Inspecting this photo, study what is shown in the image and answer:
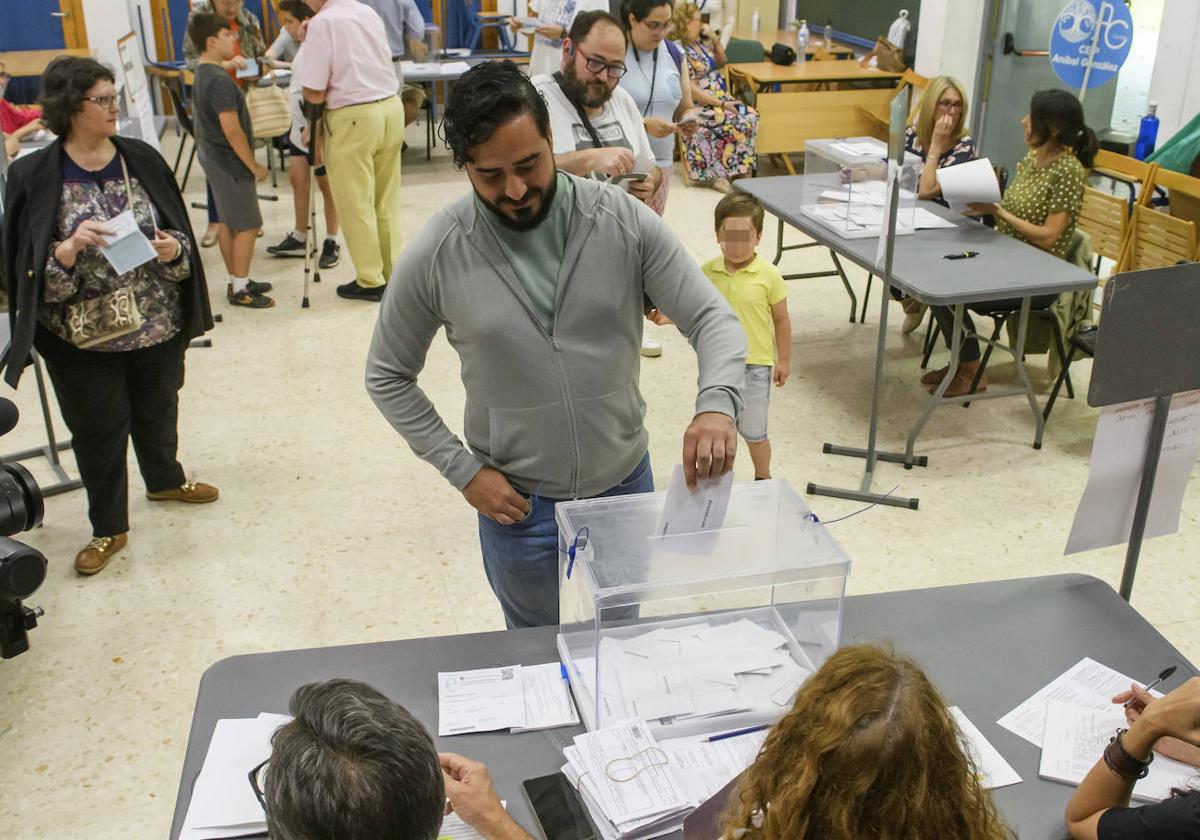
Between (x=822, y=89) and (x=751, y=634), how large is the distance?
7.58 metres

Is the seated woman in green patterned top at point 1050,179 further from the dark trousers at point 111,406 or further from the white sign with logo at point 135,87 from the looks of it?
the white sign with logo at point 135,87

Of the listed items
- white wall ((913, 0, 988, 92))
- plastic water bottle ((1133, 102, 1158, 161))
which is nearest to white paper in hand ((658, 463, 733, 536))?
plastic water bottle ((1133, 102, 1158, 161))

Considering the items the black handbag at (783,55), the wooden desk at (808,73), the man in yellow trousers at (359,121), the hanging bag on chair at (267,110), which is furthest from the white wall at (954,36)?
the hanging bag on chair at (267,110)

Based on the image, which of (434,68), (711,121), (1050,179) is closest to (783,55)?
(711,121)

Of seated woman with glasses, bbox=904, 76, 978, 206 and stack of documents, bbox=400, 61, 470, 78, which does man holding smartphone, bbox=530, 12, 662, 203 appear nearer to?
seated woman with glasses, bbox=904, 76, 978, 206

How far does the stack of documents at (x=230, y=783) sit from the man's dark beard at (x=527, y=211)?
942 mm

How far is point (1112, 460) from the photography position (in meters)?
2.19

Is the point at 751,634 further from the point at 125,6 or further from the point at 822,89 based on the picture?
the point at 125,6

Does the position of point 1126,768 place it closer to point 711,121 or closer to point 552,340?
point 552,340

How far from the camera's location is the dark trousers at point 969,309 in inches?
184

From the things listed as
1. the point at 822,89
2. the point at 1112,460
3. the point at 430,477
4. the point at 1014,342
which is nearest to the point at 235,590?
the point at 430,477

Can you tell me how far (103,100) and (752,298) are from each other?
6.94ft

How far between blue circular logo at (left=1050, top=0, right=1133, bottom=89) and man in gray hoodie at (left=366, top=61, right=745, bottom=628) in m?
4.89

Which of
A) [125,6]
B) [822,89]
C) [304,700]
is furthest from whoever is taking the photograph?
[125,6]
